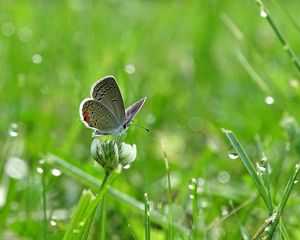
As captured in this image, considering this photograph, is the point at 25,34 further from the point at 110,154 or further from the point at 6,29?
the point at 110,154

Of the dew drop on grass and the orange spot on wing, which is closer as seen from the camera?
the orange spot on wing

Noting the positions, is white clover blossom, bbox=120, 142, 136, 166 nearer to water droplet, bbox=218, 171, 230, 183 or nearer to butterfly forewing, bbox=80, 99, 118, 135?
butterfly forewing, bbox=80, 99, 118, 135

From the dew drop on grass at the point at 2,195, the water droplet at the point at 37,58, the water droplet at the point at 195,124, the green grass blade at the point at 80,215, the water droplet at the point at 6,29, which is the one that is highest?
the water droplet at the point at 6,29

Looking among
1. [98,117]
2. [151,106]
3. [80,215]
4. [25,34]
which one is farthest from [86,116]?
[25,34]

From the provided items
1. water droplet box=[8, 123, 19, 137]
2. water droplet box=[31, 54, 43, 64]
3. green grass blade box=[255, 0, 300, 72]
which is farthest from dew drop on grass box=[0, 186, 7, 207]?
water droplet box=[31, 54, 43, 64]

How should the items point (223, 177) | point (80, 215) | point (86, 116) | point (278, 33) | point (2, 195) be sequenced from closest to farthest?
1. point (80, 215)
2. point (86, 116)
3. point (278, 33)
4. point (2, 195)
5. point (223, 177)

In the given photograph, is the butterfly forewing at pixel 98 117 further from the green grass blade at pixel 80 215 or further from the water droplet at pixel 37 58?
the water droplet at pixel 37 58

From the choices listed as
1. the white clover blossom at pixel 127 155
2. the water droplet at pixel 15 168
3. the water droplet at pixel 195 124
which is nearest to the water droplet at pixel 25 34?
the water droplet at pixel 195 124
